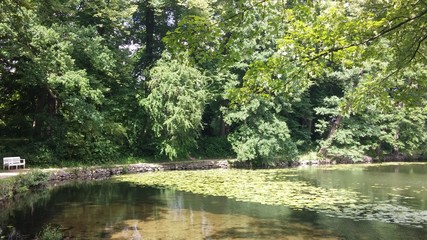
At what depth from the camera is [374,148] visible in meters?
29.1

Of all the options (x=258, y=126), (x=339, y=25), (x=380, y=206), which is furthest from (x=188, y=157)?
(x=339, y=25)

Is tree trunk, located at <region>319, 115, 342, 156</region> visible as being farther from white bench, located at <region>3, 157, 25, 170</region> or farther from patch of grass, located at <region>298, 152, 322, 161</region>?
white bench, located at <region>3, 157, 25, 170</region>

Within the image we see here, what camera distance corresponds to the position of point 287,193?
44.3 feet

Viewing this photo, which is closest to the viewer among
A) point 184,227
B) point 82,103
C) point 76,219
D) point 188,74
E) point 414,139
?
point 184,227

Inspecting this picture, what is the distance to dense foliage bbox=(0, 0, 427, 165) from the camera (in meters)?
5.54

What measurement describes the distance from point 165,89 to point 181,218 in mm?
12310

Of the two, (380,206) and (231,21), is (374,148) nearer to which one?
(380,206)

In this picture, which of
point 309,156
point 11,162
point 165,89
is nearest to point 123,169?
point 165,89

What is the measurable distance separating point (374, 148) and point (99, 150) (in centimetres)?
2153

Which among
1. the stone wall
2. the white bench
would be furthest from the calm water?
the white bench

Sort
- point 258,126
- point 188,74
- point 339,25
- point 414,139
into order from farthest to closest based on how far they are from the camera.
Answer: point 414,139 < point 258,126 < point 188,74 < point 339,25

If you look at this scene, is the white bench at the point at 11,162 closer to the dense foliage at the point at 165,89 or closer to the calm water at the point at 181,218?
the dense foliage at the point at 165,89

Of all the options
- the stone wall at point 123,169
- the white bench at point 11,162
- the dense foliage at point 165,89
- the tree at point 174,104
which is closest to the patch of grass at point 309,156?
the dense foliage at point 165,89

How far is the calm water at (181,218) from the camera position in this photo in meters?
8.37
